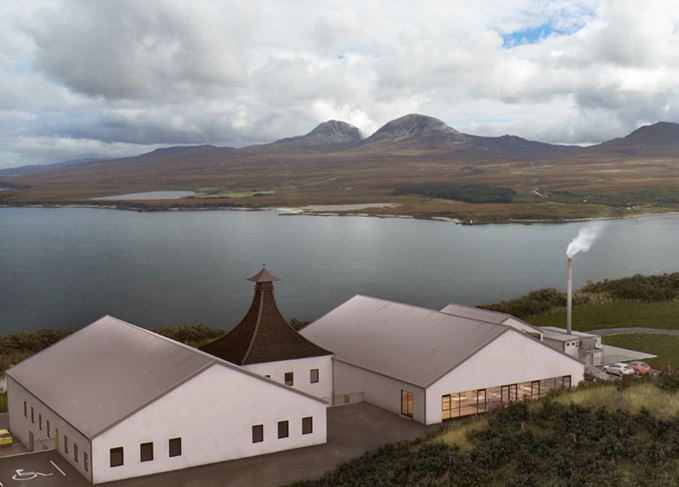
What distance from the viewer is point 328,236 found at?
118m

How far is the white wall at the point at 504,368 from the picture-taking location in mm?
26156

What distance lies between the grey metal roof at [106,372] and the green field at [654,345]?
21191mm

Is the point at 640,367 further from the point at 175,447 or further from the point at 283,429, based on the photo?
the point at 175,447

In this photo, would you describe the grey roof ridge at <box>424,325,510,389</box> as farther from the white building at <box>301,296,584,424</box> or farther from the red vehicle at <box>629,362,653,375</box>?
the red vehicle at <box>629,362,653,375</box>

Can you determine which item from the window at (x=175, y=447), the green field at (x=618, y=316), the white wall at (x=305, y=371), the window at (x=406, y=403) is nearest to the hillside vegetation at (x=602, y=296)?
the green field at (x=618, y=316)

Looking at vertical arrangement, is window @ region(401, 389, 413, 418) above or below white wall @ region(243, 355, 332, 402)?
below

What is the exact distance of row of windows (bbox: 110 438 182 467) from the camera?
804 inches

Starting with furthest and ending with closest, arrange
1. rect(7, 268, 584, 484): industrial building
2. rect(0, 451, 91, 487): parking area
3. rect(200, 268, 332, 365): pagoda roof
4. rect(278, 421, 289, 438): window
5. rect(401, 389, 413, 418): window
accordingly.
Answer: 1. rect(200, 268, 332, 365): pagoda roof
2. rect(401, 389, 413, 418): window
3. rect(278, 421, 289, 438): window
4. rect(7, 268, 584, 484): industrial building
5. rect(0, 451, 91, 487): parking area

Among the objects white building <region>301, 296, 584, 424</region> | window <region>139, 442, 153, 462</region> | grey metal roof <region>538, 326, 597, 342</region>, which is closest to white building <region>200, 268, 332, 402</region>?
white building <region>301, 296, 584, 424</region>

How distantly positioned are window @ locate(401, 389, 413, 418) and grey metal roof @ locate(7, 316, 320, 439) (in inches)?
187

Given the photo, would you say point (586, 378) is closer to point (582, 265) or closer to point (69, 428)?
point (69, 428)

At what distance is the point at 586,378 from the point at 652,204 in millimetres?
134974

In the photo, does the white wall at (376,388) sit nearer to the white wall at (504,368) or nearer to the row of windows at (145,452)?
the white wall at (504,368)

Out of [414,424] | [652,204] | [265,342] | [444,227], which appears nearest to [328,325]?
[265,342]
